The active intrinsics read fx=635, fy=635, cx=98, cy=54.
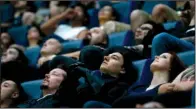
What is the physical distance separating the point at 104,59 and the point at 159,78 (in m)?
0.33

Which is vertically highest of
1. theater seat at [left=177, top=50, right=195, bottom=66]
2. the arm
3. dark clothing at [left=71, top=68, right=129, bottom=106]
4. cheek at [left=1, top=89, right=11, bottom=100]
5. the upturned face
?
theater seat at [left=177, top=50, right=195, bottom=66]

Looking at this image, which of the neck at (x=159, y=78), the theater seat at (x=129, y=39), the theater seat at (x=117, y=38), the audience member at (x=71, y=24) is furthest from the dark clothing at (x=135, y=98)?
the audience member at (x=71, y=24)

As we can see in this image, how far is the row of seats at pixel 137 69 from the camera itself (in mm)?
2445

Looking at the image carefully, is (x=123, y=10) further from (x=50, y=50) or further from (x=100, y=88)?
(x=100, y=88)

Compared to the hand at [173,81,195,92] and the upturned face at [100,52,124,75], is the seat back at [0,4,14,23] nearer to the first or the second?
the upturned face at [100,52,124,75]

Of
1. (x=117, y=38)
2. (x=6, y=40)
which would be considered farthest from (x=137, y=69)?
(x=6, y=40)

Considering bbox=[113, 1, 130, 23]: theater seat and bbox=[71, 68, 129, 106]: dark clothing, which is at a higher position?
bbox=[71, 68, 129, 106]: dark clothing

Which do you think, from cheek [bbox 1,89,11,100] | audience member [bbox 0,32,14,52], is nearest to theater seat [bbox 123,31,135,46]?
cheek [bbox 1,89,11,100]

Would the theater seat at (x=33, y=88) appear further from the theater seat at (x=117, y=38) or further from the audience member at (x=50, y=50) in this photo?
the theater seat at (x=117, y=38)

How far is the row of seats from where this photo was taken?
2.44 m

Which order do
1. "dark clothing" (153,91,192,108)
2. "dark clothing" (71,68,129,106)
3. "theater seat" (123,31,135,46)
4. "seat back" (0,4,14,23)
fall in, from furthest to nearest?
"seat back" (0,4,14,23)
"theater seat" (123,31,135,46)
"dark clothing" (71,68,129,106)
"dark clothing" (153,91,192,108)

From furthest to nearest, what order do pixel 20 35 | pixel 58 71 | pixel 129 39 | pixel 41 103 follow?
pixel 20 35 → pixel 129 39 → pixel 58 71 → pixel 41 103

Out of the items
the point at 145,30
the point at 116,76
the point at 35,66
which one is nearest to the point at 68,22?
the point at 35,66

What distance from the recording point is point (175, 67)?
2357 mm
